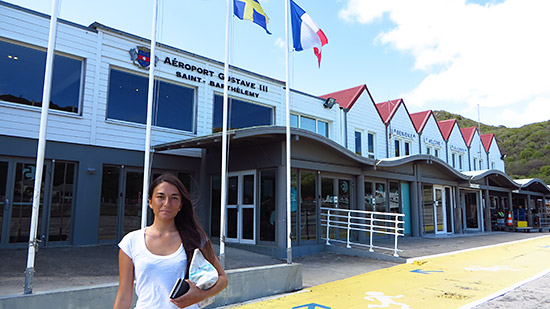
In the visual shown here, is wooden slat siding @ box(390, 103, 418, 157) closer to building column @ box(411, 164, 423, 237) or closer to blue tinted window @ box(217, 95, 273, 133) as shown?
building column @ box(411, 164, 423, 237)

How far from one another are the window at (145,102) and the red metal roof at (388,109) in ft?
37.4

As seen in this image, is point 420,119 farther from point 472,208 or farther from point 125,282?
point 125,282

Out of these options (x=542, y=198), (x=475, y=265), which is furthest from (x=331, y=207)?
(x=542, y=198)

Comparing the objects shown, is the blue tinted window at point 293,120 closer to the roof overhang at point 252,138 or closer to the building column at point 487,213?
the roof overhang at point 252,138

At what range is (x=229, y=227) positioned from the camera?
1177cm

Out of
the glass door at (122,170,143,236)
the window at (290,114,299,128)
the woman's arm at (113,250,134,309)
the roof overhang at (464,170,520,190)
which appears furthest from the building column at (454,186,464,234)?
the woman's arm at (113,250,134,309)

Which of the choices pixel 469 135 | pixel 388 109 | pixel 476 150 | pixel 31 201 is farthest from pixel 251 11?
pixel 476 150

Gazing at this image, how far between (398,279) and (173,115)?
8.43m

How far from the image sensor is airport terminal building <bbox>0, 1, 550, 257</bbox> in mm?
9656

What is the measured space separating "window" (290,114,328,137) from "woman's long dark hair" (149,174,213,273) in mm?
13531

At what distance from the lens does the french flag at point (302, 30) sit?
880 centimetres

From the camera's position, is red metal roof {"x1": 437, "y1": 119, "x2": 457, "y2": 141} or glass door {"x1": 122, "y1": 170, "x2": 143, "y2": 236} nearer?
glass door {"x1": 122, "y1": 170, "x2": 143, "y2": 236}

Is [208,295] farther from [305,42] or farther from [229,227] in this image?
[229,227]

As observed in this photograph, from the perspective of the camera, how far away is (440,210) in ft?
60.6
